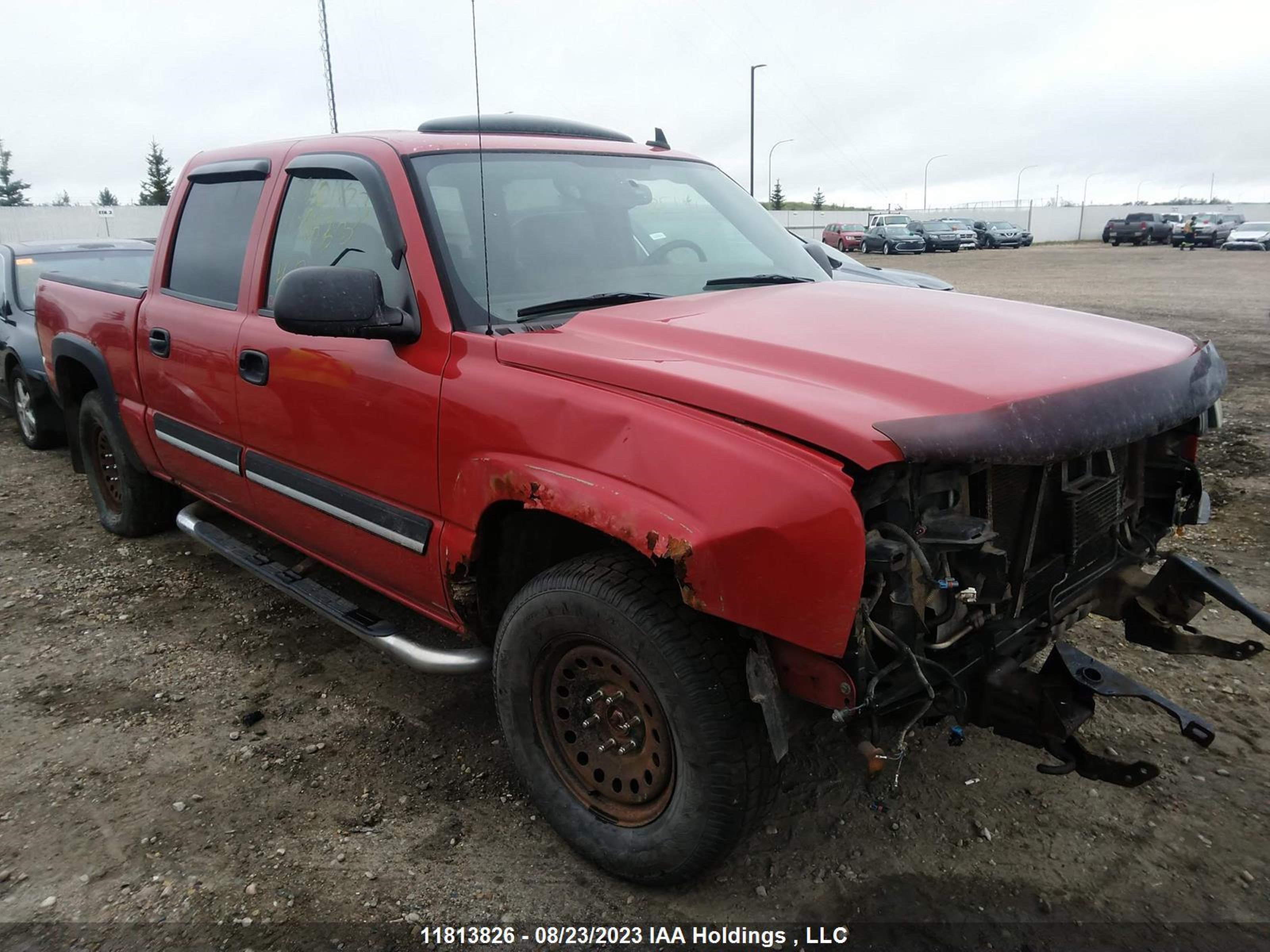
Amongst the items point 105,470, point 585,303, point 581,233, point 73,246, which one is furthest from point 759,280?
point 73,246

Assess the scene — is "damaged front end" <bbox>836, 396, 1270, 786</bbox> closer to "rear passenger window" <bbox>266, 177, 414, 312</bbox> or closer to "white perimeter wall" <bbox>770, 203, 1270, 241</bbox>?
"rear passenger window" <bbox>266, 177, 414, 312</bbox>

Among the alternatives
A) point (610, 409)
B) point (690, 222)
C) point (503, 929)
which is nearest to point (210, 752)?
point (503, 929)

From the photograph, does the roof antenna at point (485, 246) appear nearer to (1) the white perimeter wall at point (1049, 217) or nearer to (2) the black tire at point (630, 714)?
(2) the black tire at point (630, 714)

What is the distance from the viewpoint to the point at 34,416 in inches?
289

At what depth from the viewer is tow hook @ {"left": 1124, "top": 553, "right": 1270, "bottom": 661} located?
254cm

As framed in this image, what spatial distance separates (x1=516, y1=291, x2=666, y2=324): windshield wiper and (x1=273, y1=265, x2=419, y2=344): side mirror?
401 mm

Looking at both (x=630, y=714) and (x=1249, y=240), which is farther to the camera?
(x=1249, y=240)

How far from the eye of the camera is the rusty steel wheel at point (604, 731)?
2.34 metres

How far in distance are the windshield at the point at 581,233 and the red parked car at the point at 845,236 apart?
115ft

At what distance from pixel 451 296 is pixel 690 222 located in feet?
3.87

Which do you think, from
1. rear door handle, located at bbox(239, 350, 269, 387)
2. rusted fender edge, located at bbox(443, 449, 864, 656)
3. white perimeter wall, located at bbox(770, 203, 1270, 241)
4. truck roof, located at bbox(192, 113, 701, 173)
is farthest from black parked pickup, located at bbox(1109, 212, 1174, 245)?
rusted fender edge, located at bbox(443, 449, 864, 656)

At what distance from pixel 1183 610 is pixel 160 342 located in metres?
4.04

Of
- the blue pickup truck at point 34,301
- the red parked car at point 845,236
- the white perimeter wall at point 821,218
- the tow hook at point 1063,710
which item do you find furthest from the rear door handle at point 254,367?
the white perimeter wall at point 821,218

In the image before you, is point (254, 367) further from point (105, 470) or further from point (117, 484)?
point (105, 470)
